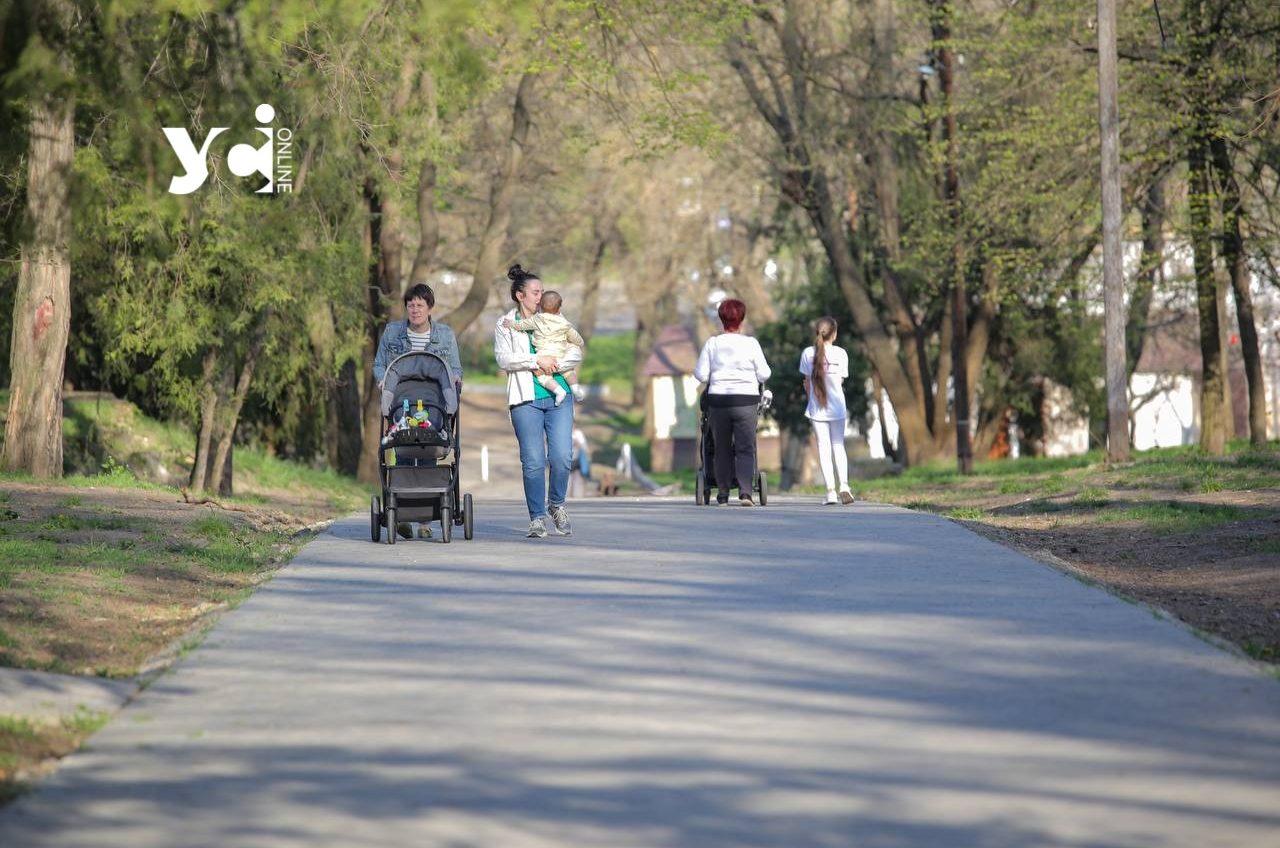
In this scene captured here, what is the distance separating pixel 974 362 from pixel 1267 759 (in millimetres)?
33170

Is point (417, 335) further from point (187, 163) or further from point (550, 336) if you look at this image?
point (187, 163)

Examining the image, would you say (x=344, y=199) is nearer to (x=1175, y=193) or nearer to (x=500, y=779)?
(x=1175, y=193)

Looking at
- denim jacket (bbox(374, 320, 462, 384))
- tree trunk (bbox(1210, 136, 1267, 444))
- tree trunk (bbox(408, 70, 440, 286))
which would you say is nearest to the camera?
denim jacket (bbox(374, 320, 462, 384))

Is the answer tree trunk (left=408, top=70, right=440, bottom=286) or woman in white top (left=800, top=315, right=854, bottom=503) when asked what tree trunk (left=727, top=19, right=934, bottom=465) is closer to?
tree trunk (left=408, top=70, right=440, bottom=286)

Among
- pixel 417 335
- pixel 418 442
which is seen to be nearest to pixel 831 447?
pixel 417 335

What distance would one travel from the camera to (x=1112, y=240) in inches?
1048

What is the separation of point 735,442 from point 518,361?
4842 mm

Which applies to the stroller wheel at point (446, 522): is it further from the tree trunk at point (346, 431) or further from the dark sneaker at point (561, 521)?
the tree trunk at point (346, 431)

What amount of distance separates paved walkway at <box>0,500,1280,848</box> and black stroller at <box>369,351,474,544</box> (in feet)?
8.29

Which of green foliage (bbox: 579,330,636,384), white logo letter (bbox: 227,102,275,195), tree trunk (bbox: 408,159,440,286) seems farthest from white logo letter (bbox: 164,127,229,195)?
green foliage (bbox: 579,330,636,384)

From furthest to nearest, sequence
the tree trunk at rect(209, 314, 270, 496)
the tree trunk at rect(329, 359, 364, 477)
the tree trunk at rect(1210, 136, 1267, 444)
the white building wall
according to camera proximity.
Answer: the white building wall
the tree trunk at rect(329, 359, 364, 477)
the tree trunk at rect(1210, 136, 1267, 444)
the tree trunk at rect(209, 314, 270, 496)

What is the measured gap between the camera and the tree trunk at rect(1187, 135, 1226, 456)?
28.8 m

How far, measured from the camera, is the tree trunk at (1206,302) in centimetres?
2875

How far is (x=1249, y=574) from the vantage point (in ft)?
44.3
